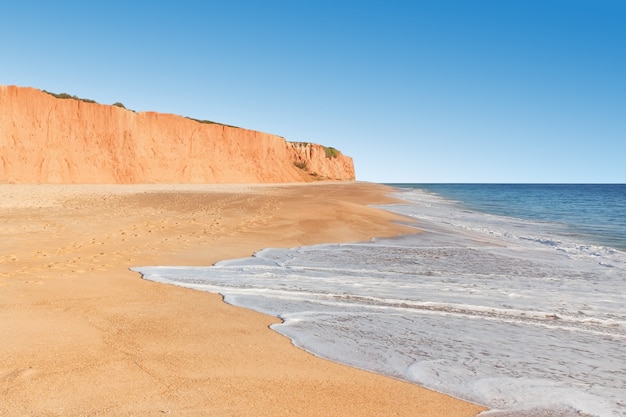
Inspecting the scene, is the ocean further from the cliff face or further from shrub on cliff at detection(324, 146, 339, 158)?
shrub on cliff at detection(324, 146, 339, 158)

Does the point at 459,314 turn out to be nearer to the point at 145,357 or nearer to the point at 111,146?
the point at 145,357

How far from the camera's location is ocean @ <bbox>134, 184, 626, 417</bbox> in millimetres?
3832

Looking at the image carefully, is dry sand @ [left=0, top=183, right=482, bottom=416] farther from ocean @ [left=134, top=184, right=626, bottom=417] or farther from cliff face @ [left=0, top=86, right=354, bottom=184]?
cliff face @ [left=0, top=86, right=354, bottom=184]

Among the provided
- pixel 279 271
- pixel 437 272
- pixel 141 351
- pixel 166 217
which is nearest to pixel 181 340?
pixel 141 351

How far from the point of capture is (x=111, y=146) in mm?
54281

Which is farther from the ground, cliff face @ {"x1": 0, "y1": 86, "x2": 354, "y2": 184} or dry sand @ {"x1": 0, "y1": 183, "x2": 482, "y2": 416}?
cliff face @ {"x1": 0, "y1": 86, "x2": 354, "y2": 184}

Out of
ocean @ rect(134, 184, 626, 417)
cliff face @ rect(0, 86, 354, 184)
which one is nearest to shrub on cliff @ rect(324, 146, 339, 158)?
cliff face @ rect(0, 86, 354, 184)

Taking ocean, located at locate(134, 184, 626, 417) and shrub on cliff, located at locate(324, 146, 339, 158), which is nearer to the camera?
ocean, located at locate(134, 184, 626, 417)

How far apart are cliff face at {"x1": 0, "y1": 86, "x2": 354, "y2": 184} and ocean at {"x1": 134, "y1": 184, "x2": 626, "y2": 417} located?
1696 inches

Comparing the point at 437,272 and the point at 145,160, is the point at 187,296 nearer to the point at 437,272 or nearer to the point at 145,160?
the point at 437,272

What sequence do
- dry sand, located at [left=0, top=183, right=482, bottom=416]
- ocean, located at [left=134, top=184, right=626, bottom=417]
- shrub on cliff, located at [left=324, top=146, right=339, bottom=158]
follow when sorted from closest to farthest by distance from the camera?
dry sand, located at [left=0, top=183, right=482, bottom=416], ocean, located at [left=134, top=184, right=626, bottom=417], shrub on cliff, located at [left=324, top=146, right=339, bottom=158]

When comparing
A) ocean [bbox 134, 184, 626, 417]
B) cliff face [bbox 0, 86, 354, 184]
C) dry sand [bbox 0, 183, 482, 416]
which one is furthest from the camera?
cliff face [bbox 0, 86, 354, 184]

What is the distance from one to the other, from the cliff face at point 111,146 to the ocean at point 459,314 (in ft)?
141

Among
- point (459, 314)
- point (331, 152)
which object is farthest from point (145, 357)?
point (331, 152)
